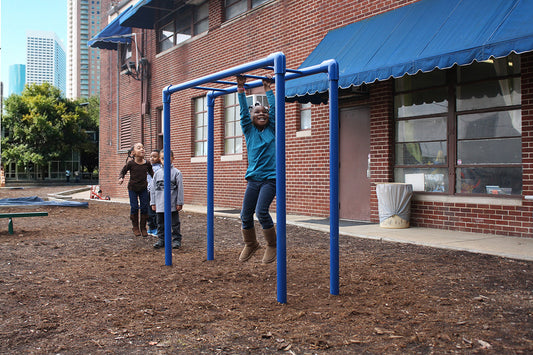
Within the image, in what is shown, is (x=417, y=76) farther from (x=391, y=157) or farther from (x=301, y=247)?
(x=301, y=247)

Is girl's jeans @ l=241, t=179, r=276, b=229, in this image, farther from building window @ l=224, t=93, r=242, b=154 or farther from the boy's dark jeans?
building window @ l=224, t=93, r=242, b=154

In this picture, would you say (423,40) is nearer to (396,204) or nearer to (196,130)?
(396,204)

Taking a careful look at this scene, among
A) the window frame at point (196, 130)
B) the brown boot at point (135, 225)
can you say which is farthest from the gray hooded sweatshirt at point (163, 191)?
the window frame at point (196, 130)

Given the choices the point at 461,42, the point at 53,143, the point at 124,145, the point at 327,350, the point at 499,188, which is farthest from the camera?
the point at 53,143

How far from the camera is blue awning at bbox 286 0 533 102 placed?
255 inches

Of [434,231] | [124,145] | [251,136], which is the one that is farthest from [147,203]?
[124,145]

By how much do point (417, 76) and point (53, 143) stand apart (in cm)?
4404

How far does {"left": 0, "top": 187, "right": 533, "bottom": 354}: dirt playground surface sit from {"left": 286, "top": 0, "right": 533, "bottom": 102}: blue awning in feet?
8.83

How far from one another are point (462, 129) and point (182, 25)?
438 inches

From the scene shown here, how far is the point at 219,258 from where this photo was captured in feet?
21.2

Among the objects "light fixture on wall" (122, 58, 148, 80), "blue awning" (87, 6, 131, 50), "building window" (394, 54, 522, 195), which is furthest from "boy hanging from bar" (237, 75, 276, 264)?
"blue awning" (87, 6, 131, 50)

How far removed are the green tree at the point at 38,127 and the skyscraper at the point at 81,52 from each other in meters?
102

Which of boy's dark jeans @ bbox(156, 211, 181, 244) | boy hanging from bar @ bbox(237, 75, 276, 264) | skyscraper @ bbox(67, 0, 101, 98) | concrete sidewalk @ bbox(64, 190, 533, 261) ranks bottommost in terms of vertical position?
concrete sidewalk @ bbox(64, 190, 533, 261)

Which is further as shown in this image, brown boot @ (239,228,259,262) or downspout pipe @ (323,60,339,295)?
brown boot @ (239,228,259,262)
